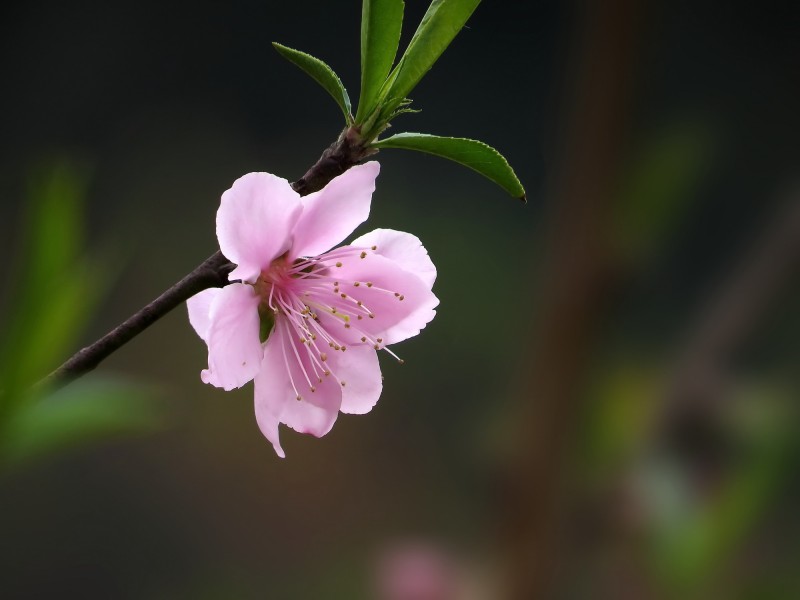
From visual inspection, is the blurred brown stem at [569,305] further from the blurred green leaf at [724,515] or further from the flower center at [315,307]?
the flower center at [315,307]

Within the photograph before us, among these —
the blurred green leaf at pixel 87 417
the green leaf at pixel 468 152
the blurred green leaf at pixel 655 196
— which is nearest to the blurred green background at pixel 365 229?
the blurred green leaf at pixel 655 196

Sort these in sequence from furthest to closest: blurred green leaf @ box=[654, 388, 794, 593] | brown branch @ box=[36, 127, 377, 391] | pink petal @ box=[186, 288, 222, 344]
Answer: blurred green leaf @ box=[654, 388, 794, 593]
pink petal @ box=[186, 288, 222, 344]
brown branch @ box=[36, 127, 377, 391]

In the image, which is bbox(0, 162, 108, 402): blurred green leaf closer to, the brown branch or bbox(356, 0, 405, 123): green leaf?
the brown branch

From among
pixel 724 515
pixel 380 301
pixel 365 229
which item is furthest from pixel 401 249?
pixel 365 229

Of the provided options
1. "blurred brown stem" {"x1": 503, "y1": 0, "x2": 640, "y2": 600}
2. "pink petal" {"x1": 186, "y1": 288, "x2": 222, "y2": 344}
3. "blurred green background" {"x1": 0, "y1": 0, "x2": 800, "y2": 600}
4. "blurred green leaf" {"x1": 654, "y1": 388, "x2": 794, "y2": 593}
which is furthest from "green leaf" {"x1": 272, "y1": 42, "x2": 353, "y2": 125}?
"blurred green background" {"x1": 0, "y1": 0, "x2": 800, "y2": 600}

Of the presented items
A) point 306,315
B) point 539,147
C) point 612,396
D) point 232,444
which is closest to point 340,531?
point 232,444

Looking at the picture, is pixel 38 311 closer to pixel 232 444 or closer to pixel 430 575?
pixel 430 575
